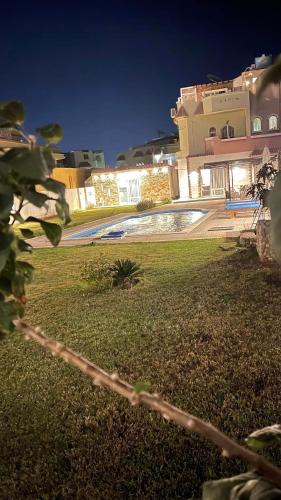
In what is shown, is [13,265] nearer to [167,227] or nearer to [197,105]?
[167,227]

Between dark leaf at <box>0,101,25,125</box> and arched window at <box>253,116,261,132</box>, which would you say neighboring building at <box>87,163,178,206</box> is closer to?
arched window at <box>253,116,261,132</box>

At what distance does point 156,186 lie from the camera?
125ft

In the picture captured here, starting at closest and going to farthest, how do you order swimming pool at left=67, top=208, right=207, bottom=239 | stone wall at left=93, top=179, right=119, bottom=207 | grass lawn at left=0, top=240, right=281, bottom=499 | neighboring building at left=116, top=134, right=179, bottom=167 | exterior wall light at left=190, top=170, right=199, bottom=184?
grass lawn at left=0, top=240, right=281, bottom=499 → swimming pool at left=67, top=208, right=207, bottom=239 → exterior wall light at left=190, top=170, right=199, bottom=184 → stone wall at left=93, top=179, right=119, bottom=207 → neighboring building at left=116, top=134, right=179, bottom=167

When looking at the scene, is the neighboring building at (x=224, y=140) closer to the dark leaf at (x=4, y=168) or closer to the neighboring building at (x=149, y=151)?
the neighboring building at (x=149, y=151)

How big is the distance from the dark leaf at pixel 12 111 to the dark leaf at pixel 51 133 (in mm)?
63

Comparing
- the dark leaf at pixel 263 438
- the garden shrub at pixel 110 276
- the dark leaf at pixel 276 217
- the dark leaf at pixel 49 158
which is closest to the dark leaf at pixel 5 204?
the dark leaf at pixel 49 158

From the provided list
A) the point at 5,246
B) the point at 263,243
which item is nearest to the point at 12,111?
the point at 5,246

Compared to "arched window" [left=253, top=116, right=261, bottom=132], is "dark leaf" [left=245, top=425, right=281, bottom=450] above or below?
below

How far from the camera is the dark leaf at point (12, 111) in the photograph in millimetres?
1088

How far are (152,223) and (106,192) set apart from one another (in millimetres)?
18057

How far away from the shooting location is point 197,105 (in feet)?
127

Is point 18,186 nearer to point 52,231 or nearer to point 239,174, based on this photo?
point 52,231

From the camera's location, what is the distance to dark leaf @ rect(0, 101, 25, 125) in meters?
1.09

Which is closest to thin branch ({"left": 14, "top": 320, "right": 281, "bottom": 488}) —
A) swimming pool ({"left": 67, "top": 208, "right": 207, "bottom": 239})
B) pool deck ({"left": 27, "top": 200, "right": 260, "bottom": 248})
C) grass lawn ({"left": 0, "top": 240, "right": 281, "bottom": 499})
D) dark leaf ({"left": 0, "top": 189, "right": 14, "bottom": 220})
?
dark leaf ({"left": 0, "top": 189, "right": 14, "bottom": 220})
